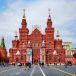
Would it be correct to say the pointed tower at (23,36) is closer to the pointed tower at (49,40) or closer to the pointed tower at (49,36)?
the pointed tower at (49,40)

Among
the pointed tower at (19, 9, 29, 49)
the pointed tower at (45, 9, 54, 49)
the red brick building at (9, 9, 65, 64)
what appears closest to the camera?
the red brick building at (9, 9, 65, 64)

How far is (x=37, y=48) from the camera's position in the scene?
14662cm

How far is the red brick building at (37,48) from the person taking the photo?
5723 inches

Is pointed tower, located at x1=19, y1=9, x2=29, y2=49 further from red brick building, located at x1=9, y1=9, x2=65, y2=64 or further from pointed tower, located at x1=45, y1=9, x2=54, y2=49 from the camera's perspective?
pointed tower, located at x1=45, y1=9, x2=54, y2=49

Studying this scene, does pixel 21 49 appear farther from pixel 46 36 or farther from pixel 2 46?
pixel 2 46

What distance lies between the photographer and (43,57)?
481ft

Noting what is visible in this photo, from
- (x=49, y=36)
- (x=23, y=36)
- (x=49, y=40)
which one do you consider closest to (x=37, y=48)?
(x=49, y=40)

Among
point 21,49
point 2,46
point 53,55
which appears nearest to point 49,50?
point 53,55

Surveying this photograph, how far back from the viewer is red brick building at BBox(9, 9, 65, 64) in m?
145

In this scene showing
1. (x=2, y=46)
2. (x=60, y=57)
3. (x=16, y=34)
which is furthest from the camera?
(x=2, y=46)

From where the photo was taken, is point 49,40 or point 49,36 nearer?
point 49,40

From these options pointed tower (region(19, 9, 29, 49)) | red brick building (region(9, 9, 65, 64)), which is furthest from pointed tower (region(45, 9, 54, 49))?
pointed tower (region(19, 9, 29, 49))

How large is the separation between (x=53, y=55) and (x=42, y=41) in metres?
8.56

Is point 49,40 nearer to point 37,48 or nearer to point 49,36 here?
point 49,36
